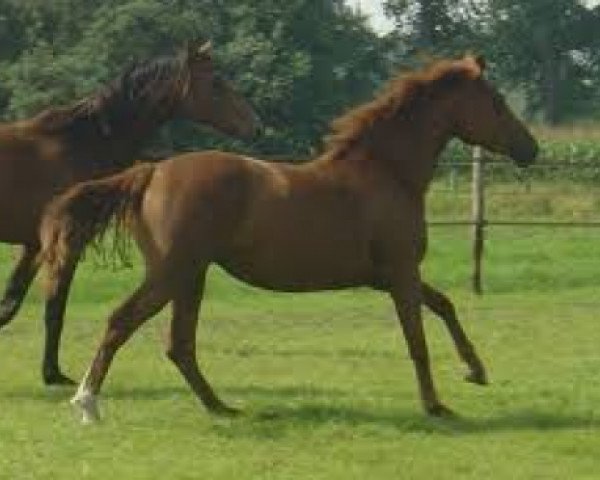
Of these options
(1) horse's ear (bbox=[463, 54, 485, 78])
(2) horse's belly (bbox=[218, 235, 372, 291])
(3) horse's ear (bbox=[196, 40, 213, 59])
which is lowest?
(2) horse's belly (bbox=[218, 235, 372, 291])

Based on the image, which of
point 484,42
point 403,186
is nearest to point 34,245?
point 403,186

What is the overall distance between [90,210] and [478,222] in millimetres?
8844

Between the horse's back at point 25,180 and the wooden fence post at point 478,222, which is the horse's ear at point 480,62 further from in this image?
the wooden fence post at point 478,222

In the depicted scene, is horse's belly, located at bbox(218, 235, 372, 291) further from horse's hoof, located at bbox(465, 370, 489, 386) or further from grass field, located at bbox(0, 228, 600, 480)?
horse's hoof, located at bbox(465, 370, 489, 386)

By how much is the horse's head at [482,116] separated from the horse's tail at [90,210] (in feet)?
6.22

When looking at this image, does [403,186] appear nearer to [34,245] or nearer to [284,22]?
[34,245]

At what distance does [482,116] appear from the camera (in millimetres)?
7977

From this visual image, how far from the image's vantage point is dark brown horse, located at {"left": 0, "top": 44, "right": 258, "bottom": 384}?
8.74m

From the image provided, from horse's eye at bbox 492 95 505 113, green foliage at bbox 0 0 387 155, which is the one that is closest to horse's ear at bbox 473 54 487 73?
horse's eye at bbox 492 95 505 113

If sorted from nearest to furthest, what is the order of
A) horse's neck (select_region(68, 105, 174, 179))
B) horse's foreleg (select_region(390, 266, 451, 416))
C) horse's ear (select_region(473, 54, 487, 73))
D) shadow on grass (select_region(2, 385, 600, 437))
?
shadow on grass (select_region(2, 385, 600, 437)) < horse's foreleg (select_region(390, 266, 451, 416)) < horse's ear (select_region(473, 54, 487, 73)) < horse's neck (select_region(68, 105, 174, 179))

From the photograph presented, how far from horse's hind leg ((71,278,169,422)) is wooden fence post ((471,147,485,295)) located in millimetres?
8559

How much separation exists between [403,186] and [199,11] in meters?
36.0

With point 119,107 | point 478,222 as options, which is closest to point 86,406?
point 119,107

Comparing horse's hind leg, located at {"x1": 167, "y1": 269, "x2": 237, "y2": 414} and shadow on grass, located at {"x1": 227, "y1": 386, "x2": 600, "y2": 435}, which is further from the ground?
horse's hind leg, located at {"x1": 167, "y1": 269, "x2": 237, "y2": 414}
